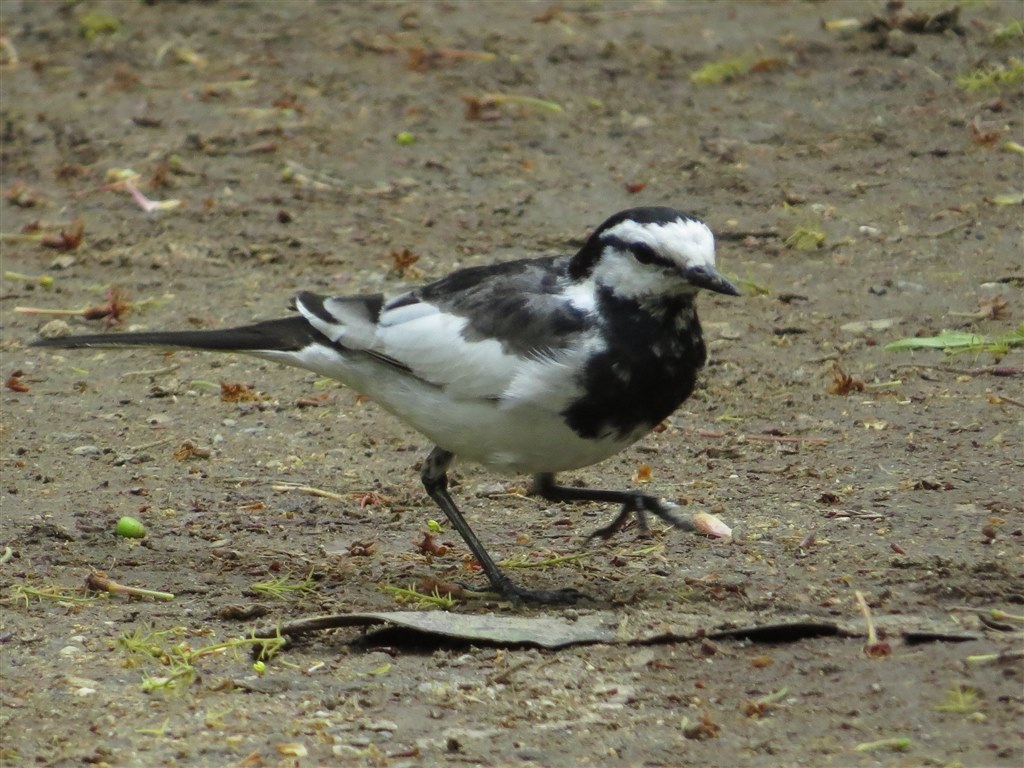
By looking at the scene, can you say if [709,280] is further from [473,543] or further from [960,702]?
[960,702]

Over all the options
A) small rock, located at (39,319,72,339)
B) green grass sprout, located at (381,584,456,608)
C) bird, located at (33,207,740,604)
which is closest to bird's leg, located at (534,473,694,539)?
bird, located at (33,207,740,604)

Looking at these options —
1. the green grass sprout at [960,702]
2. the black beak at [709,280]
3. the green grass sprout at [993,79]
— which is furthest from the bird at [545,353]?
the green grass sprout at [993,79]

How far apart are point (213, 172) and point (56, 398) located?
277 centimetres

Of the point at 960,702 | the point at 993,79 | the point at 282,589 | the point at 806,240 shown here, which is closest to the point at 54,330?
the point at 282,589

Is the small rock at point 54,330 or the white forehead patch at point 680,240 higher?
the white forehead patch at point 680,240

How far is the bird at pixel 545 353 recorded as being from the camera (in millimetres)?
5242

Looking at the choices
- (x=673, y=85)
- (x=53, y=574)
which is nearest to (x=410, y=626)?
(x=53, y=574)

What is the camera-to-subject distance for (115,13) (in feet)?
40.7

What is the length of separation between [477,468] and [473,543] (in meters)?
1.24

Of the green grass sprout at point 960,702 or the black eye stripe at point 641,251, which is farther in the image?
the black eye stripe at point 641,251

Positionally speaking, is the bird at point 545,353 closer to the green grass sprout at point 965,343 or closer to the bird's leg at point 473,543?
the bird's leg at point 473,543

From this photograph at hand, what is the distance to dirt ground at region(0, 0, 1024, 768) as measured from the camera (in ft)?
14.8

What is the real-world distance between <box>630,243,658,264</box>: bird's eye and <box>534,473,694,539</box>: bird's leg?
941 millimetres

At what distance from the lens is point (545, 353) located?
17.3 feet
